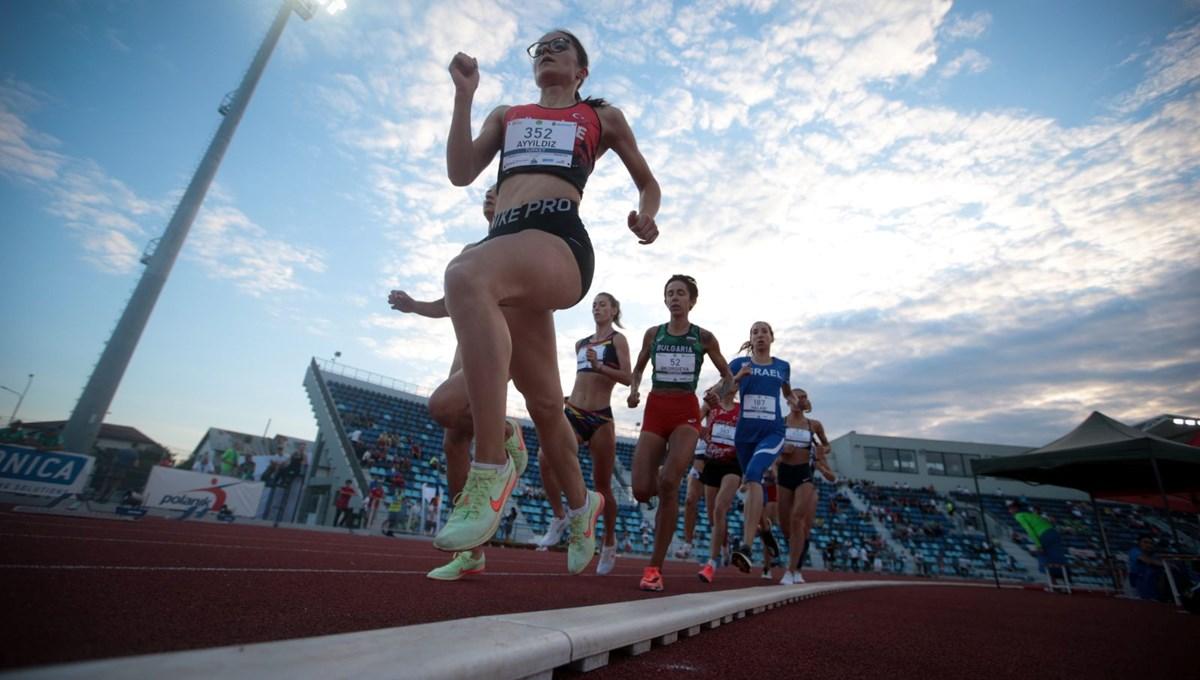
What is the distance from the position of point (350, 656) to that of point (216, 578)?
1601mm

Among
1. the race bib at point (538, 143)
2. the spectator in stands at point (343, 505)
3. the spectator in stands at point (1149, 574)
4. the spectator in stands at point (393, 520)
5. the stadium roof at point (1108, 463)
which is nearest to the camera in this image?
the race bib at point (538, 143)

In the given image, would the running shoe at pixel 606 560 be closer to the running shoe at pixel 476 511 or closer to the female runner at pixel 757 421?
the female runner at pixel 757 421

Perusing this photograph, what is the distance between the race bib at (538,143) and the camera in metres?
2.31

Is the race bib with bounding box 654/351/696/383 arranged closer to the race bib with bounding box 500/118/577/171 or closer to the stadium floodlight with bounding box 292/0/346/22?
the race bib with bounding box 500/118/577/171

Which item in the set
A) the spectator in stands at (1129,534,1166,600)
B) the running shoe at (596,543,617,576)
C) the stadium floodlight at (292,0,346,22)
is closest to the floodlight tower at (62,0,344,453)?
the stadium floodlight at (292,0,346,22)

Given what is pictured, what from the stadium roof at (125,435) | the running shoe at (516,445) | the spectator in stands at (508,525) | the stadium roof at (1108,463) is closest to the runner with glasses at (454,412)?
the running shoe at (516,445)

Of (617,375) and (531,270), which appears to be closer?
(531,270)

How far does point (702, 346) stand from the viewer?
4480 millimetres

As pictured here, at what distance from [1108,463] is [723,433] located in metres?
6.66

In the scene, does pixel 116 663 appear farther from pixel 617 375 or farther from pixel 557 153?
pixel 617 375

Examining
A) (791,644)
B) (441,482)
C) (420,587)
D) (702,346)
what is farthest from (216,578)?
(441,482)

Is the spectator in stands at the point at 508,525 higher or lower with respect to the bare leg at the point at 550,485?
lower

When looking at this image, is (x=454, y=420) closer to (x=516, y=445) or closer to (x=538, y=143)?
(x=516, y=445)

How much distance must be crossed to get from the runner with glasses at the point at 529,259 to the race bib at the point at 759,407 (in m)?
2.85
